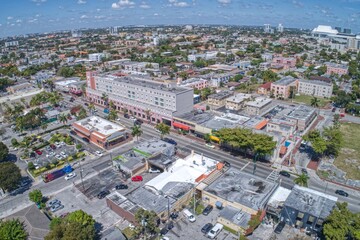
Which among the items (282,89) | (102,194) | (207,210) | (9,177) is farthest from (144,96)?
(282,89)

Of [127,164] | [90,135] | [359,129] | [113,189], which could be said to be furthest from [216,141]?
[359,129]

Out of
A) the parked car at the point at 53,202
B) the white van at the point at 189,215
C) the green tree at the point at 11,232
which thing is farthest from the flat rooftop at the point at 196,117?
the green tree at the point at 11,232

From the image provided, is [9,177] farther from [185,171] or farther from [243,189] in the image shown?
[243,189]

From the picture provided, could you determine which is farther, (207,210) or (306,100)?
(306,100)

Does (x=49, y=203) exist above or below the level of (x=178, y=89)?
below

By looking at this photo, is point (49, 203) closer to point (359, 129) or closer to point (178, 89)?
point (178, 89)

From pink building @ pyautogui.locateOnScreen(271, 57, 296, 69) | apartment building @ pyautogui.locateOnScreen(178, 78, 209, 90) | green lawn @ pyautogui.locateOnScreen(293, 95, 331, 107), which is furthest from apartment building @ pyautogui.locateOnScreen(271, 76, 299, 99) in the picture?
pink building @ pyautogui.locateOnScreen(271, 57, 296, 69)

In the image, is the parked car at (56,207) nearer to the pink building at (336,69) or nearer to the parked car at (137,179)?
the parked car at (137,179)
